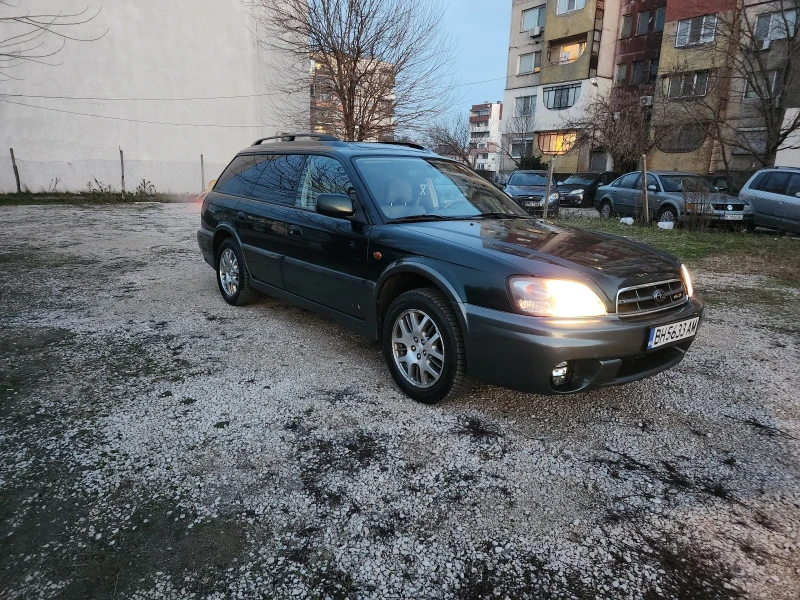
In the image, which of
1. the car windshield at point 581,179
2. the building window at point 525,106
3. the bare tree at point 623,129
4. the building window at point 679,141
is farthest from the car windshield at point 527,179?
the building window at point 525,106

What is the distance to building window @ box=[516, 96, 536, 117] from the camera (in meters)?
38.6

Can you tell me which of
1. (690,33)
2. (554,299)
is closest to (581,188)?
(690,33)

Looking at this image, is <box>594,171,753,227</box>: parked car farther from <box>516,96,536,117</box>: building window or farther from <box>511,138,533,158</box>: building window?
<box>516,96,536,117</box>: building window

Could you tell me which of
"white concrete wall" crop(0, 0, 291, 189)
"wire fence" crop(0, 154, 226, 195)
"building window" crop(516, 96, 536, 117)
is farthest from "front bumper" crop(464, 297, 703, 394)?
"building window" crop(516, 96, 536, 117)

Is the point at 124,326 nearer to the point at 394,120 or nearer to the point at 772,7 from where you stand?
the point at 394,120

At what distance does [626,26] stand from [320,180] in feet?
123

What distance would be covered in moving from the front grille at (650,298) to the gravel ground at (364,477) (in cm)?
70

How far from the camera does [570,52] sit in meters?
35.7

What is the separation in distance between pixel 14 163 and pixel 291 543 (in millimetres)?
20631

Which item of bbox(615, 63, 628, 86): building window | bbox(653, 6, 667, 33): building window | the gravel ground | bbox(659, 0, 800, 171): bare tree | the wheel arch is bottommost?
the gravel ground

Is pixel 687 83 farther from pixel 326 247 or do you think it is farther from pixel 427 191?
pixel 326 247

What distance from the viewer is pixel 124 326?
465cm

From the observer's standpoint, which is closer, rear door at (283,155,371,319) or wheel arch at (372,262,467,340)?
wheel arch at (372,262,467,340)

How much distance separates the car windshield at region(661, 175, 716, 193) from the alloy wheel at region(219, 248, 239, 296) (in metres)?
10.3
